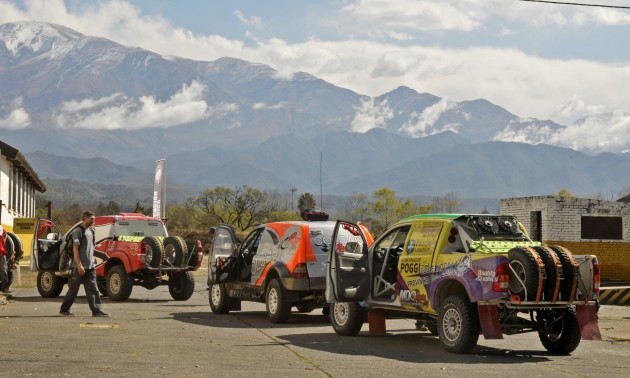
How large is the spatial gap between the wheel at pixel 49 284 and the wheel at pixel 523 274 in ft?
49.2

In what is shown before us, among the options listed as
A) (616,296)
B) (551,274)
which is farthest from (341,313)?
(616,296)

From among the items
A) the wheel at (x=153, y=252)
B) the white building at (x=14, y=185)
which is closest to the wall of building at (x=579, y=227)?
the wheel at (x=153, y=252)

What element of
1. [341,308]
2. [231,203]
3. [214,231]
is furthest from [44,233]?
[231,203]

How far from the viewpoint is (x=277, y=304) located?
61.6 ft

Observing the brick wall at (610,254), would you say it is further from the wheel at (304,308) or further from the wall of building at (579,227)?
the wheel at (304,308)

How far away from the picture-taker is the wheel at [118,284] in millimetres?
24672

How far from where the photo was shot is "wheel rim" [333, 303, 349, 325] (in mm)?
16688

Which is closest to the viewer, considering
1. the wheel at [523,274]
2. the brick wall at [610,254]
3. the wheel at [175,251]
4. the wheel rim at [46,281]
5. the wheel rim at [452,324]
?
the wheel at [523,274]

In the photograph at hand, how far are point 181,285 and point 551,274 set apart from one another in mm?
13774

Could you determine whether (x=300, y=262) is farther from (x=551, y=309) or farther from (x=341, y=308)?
(x=551, y=309)

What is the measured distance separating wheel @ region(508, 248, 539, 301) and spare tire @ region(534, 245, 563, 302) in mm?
266

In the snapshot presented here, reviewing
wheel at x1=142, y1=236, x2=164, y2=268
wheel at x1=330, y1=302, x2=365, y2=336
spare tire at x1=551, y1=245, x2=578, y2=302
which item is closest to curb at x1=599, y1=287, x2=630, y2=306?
wheel at x1=330, y1=302, x2=365, y2=336

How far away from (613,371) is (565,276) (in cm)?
146

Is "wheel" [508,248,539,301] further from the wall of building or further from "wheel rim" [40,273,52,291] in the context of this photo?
the wall of building
